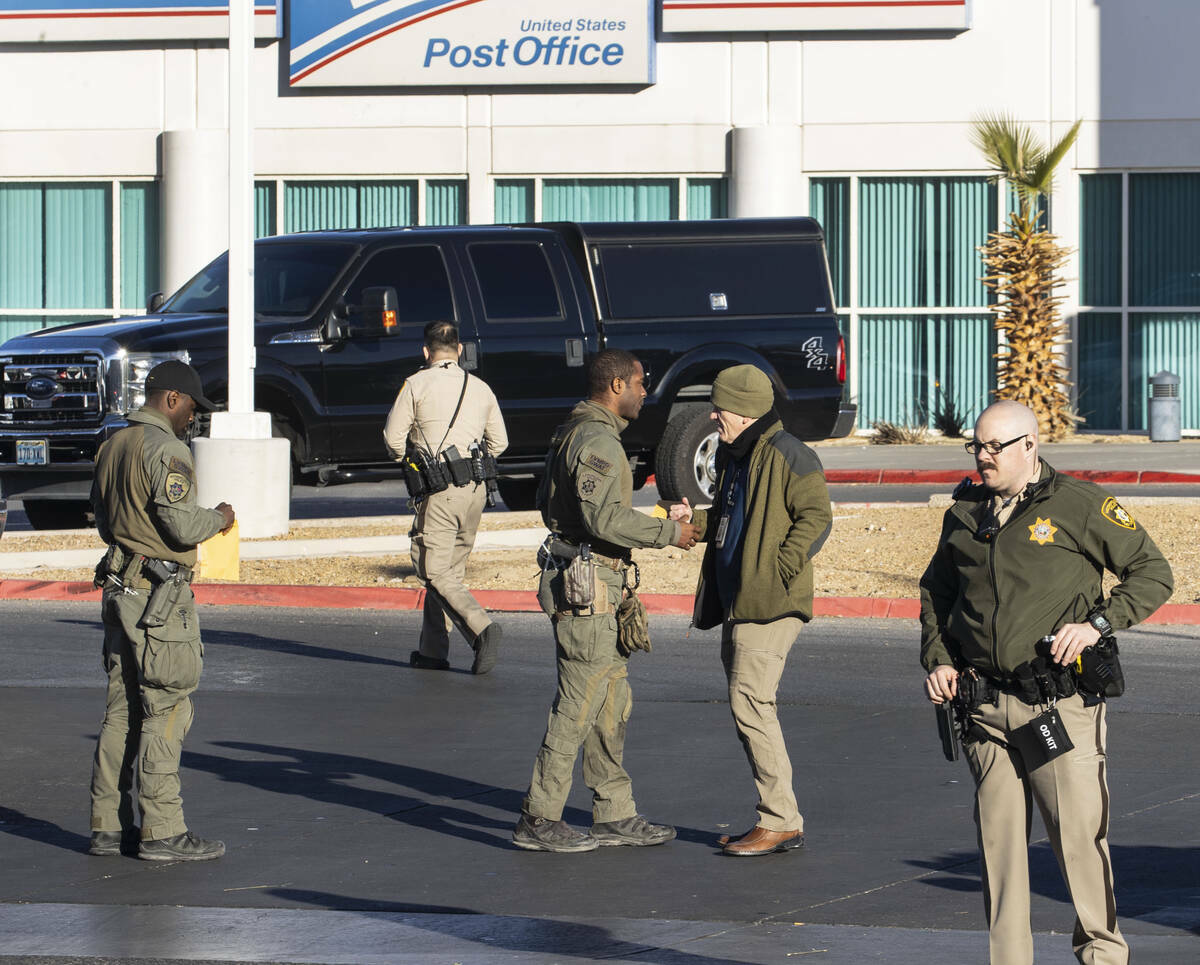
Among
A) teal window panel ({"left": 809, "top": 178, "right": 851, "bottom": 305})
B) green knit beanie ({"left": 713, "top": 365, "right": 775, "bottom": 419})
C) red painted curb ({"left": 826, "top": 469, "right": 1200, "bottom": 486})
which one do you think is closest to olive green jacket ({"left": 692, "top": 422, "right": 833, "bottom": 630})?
green knit beanie ({"left": 713, "top": 365, "right": 775, "bottom": 419})

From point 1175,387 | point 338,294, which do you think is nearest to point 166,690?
point 338,294

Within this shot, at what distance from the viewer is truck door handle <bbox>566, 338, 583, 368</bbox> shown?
56.4ft

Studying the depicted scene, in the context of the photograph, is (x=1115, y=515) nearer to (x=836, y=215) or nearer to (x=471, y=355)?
(x=471, y=355)

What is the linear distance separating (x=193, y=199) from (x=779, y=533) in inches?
887

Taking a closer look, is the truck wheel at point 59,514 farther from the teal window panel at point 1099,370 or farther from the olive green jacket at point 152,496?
the teal window panel at point 1099,370

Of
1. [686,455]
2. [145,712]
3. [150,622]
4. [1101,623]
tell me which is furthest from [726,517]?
[686,455]

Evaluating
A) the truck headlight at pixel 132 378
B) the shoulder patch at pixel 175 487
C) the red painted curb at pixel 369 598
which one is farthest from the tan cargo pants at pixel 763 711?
the truck headlight at pixel 132 378

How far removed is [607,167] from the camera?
1113 inches

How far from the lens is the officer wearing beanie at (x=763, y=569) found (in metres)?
7.15

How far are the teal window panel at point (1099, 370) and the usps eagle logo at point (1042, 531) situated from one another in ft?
76.1

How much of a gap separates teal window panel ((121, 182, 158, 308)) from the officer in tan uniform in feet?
61.2

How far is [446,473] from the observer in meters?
11.0

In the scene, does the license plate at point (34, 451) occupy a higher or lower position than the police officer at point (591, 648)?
higher

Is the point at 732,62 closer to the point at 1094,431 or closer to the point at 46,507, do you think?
the point at 1094,431
